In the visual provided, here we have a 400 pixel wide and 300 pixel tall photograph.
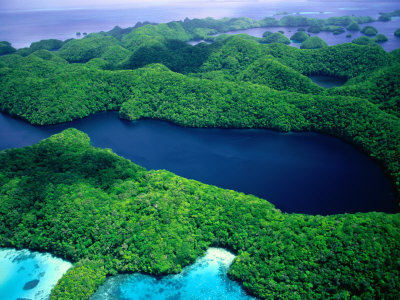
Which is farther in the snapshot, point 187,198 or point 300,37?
point 300,37

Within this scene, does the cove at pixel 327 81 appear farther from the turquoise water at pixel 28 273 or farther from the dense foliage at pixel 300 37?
the turquoise water at pixel 28 273

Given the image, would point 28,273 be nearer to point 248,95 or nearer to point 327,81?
point 248,95

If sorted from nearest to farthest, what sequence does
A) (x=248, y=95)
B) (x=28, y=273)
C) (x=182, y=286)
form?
1. (x=182, y=286)
2. (x=28, y=273)
3. (x=248, y=95)

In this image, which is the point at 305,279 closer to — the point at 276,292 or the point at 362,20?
the point at 276,292

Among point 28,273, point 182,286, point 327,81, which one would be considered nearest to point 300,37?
point 327,81

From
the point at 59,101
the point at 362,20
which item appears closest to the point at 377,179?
Answer: the point at 59,101

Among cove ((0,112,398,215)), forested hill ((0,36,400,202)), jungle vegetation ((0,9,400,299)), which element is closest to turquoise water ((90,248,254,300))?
jungle vegetation ((0,9,400,299))
